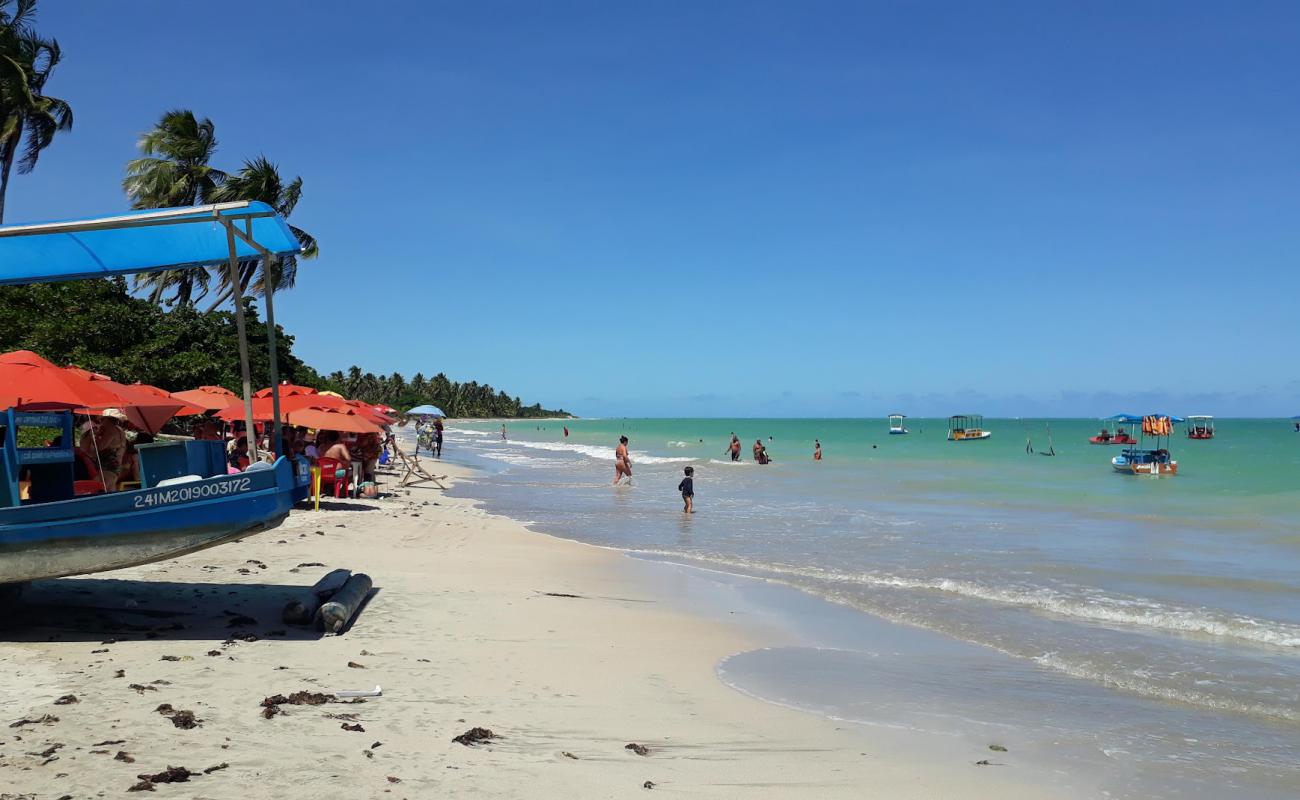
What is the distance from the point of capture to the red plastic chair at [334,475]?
18.7 m

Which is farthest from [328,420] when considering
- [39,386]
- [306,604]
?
[306,604]

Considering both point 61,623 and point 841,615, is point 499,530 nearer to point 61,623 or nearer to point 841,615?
point 841,615

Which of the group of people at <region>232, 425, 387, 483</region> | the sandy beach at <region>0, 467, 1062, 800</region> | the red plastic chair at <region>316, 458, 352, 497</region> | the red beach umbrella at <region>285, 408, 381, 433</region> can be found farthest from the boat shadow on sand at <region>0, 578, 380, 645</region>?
the red plastic chair at <region>316, 458, 352, 497</region>

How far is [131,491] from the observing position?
22.8 ft

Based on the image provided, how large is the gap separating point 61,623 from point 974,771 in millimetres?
7196

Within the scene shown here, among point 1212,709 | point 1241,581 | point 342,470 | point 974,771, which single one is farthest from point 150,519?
point 1241,581

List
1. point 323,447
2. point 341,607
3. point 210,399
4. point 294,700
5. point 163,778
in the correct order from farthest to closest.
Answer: point 323,447 → point 210,399 → point 341,607 → point 294,700 → point 163,778

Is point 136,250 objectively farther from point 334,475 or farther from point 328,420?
point 334,475

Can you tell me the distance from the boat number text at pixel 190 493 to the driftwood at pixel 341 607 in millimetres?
1227

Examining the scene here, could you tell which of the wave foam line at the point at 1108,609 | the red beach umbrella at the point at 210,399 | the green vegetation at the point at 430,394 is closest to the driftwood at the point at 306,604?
the wave foam line at the point at 1108,609

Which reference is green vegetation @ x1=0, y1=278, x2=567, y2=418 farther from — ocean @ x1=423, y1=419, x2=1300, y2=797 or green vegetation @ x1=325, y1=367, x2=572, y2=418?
green vegetation @ x1=325, y1=367, x2=572, y2=418

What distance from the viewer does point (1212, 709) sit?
23.0ft

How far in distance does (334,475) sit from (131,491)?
12.1 metres

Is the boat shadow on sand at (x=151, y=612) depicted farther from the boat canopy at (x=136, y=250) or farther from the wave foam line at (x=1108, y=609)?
the wave foam line at (x=1108, y=609)
